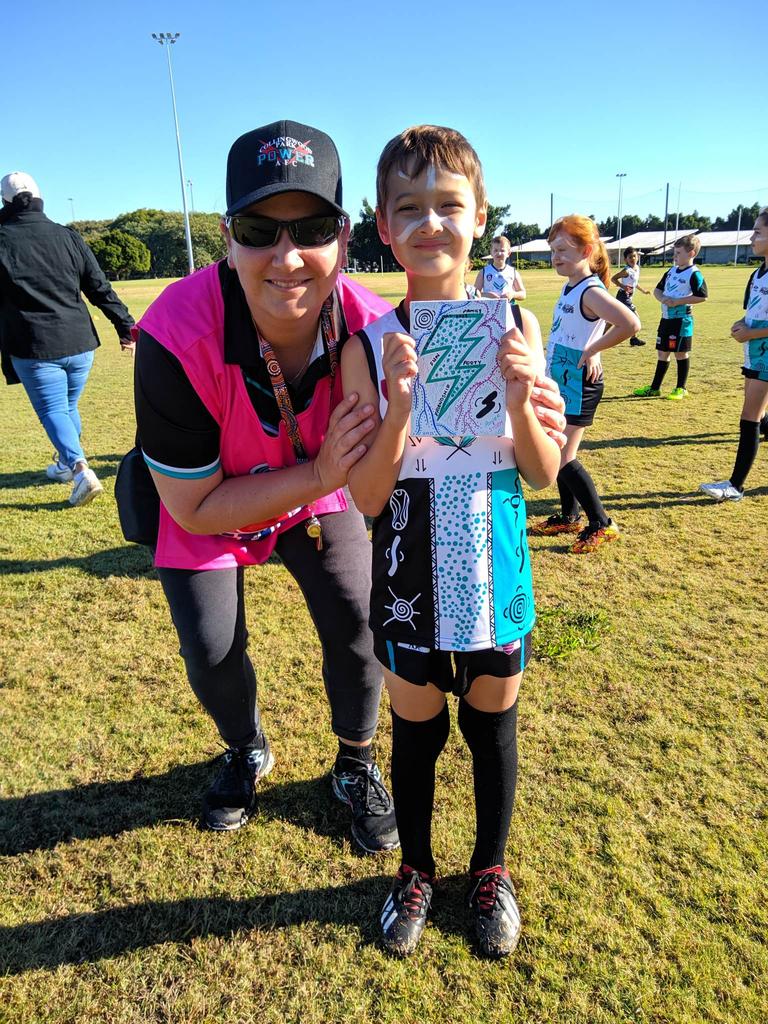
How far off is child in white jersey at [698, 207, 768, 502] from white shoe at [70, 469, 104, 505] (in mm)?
5284

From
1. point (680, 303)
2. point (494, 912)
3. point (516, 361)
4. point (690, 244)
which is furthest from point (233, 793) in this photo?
point (690, 244)

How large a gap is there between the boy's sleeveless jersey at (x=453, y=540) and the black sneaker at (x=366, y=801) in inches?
40.2

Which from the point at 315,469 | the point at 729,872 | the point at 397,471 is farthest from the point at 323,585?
the point at 729,872

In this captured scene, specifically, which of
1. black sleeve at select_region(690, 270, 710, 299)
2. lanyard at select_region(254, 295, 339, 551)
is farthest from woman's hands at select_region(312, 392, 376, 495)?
black sleeve at select_region(690, 270, 710, 299)

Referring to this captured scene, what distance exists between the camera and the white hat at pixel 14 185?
17.4ft

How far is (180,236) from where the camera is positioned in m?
77.8

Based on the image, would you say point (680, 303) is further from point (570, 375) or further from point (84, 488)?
point (84, 488)

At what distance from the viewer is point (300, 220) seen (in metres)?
1.79

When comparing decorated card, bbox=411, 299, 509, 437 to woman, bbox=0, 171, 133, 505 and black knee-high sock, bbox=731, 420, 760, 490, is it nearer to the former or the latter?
woman, bbox=0, 171, 133, 505

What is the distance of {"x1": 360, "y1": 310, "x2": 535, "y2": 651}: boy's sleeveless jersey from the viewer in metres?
1.75

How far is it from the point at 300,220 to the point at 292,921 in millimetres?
2124

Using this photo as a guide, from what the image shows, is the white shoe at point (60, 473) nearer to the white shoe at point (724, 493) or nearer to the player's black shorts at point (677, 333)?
the white shoe at point (724, 493)

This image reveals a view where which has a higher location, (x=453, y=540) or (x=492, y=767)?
(x=453, y=540)

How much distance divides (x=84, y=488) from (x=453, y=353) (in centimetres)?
507
